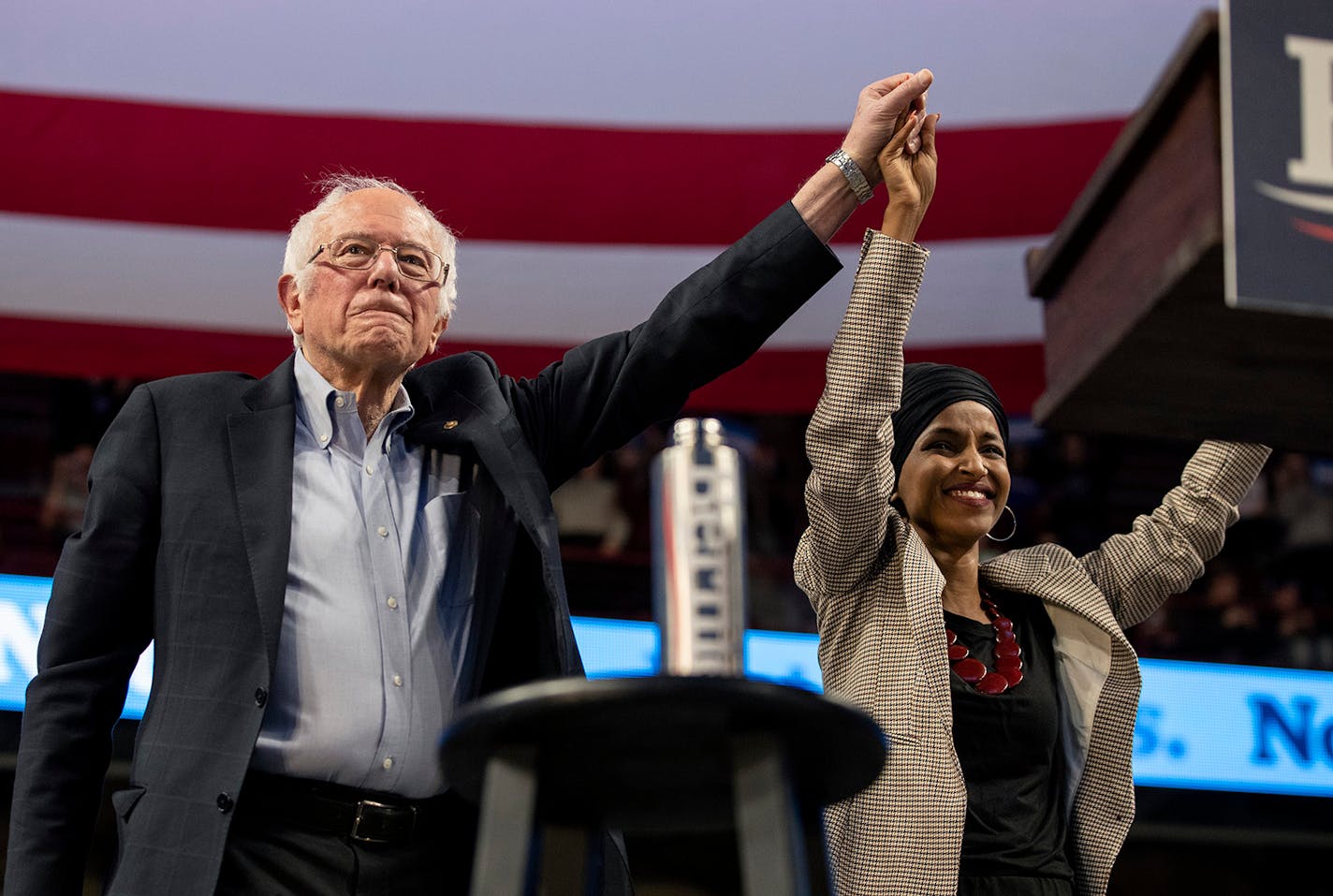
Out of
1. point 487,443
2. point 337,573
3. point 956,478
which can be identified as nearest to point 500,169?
point 956,478

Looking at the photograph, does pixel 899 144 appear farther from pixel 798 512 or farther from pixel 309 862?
pixel 798 512

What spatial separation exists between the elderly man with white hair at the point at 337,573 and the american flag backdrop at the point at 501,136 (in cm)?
247

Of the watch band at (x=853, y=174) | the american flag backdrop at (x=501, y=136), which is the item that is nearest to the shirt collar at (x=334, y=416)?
the watch band at (x=853, y=174)

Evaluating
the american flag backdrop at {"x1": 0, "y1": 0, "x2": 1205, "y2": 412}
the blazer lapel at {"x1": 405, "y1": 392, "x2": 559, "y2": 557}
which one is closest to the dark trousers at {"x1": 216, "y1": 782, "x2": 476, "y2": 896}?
the blazer lapel at {"x1": 405, "y1": 392, "x2": 559, "y2": 557}

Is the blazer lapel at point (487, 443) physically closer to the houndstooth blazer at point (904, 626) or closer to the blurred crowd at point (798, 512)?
the houndstooth blazer at point (904, 626)

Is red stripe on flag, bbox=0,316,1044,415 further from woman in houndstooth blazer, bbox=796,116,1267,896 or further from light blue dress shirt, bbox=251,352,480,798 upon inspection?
light blue dress shirt, bbox=251,352,480,798

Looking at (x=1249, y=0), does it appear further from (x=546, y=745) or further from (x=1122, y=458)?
(x=1122, y=458)

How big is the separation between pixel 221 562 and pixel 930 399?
90 centimetres

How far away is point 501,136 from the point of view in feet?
13.6

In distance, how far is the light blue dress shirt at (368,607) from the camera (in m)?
1.42

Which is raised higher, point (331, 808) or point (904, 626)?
point (904, 626)

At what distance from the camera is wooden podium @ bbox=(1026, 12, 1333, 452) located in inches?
46.6

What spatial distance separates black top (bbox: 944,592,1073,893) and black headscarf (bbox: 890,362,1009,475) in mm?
244

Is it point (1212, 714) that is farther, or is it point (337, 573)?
point (1212, 714)
